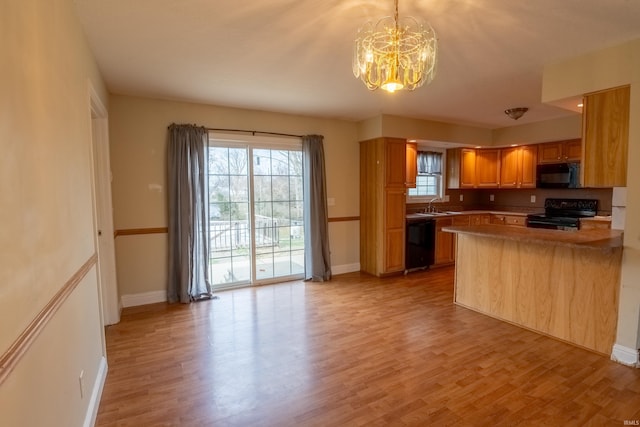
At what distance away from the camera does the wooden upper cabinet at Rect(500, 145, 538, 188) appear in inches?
233

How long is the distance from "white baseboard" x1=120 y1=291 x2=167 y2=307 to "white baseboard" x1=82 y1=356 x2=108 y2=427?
1.54 metres

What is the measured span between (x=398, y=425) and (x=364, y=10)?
254 centimetres

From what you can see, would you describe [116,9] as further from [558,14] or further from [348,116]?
[348,116]

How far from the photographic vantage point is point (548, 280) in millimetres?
3135

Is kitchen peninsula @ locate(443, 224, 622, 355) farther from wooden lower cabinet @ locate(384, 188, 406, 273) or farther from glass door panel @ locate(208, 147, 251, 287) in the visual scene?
glass door panel @ locate(208, 147, 251, 287)

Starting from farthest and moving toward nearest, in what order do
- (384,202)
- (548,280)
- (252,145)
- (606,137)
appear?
(384,202) < (252,145) < (548,280) < (606,137)

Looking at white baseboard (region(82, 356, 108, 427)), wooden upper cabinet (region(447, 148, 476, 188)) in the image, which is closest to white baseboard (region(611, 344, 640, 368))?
white baseboard (region(82, 356, 108, 427))

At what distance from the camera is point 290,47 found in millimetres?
2637

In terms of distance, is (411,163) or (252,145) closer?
(252,145)

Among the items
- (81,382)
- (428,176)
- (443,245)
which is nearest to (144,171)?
(81,382)

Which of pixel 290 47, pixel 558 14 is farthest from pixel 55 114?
pixel 558 14

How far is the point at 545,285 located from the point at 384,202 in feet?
7.83

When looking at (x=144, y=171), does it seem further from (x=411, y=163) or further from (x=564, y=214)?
(x=564, y=214)

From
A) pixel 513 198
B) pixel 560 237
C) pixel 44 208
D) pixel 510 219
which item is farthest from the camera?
pixel 513 198
